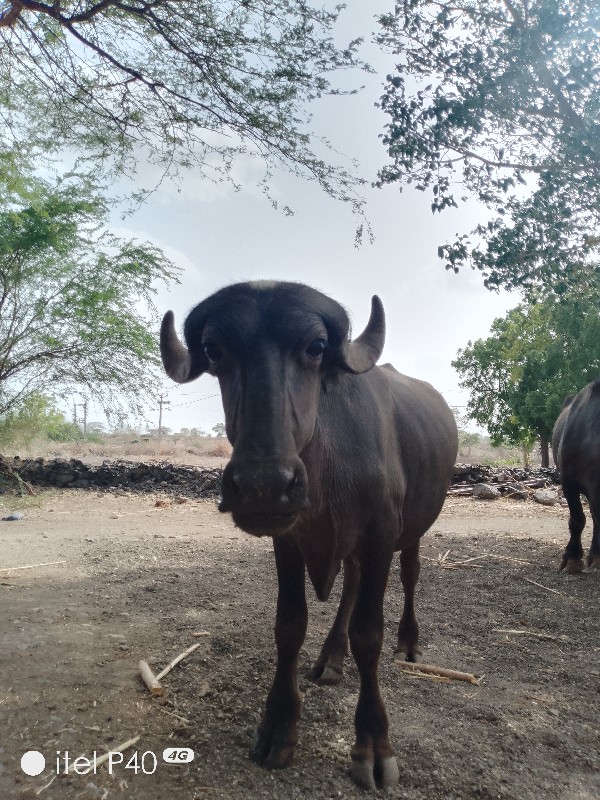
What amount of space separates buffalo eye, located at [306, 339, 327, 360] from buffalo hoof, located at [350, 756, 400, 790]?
6.36ft

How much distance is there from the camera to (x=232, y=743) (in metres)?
3.09

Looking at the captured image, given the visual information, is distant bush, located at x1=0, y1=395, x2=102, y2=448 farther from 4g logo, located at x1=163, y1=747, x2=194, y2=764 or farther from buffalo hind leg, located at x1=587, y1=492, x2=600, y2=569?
4g logo, located at x1=163, y1=747, x2=194, y2=764

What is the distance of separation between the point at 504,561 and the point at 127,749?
5.73 metres

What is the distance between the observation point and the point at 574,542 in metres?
7.15

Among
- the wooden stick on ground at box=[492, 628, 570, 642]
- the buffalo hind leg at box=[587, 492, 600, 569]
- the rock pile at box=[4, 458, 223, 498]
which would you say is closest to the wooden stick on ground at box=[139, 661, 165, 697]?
the wooden stick on ground at box=[492, 628, 570, 642]

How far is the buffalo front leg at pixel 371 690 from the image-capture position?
2.81 meters

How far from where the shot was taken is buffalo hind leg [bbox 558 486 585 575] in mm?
7020

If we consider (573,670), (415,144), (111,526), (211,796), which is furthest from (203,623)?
(415,144)

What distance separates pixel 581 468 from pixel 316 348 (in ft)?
18.4

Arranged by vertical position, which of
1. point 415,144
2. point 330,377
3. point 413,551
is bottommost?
point 413,551

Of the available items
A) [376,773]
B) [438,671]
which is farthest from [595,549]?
[376,773]

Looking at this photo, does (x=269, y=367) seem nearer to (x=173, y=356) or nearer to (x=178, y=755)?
(x=173, y=356)

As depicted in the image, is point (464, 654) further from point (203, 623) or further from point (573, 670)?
point (203, 623)

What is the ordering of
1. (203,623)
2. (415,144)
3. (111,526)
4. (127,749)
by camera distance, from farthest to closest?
1. (111,526)
2. (415,144)
3. (203,623)
4. (127,749)
